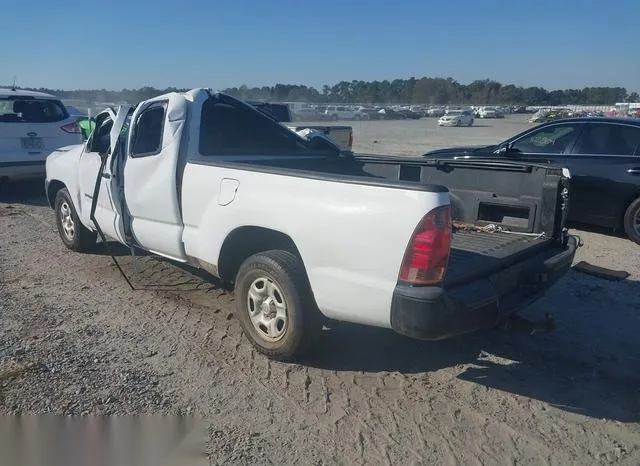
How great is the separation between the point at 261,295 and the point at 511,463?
1953mm

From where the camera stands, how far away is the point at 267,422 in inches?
134

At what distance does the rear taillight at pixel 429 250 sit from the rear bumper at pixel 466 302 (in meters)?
0.07

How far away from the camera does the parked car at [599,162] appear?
768 centimetres

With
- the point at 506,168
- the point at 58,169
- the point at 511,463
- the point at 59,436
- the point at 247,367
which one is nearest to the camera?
the point at 511,463

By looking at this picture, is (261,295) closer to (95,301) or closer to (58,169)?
(95,301)

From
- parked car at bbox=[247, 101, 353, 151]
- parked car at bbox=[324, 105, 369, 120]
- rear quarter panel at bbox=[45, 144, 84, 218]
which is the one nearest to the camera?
rear quarter panel at bbox=[45, 144, 84, 218]

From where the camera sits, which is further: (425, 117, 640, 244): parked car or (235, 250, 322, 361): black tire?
(425, 117, 640, 244): parked car

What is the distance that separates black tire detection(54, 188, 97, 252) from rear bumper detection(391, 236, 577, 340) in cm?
479

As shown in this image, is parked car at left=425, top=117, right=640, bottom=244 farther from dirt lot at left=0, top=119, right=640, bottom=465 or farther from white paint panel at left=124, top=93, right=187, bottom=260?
white paint panel at left=124, top=93, right=187, bottom=260

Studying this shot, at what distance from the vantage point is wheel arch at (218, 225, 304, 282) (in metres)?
4.10

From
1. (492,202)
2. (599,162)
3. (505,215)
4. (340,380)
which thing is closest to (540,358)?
(505,215)

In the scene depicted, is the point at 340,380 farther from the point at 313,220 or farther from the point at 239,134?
the point at 239,134

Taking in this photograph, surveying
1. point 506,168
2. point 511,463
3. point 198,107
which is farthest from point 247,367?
point 506,168

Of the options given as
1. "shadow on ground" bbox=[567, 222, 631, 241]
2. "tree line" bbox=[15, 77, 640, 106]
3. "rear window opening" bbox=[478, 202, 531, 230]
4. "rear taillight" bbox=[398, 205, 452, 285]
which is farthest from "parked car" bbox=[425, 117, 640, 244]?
"tree line" bbox=[15, 77, 640, 106]
